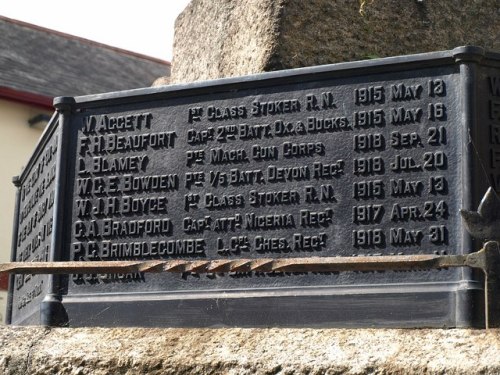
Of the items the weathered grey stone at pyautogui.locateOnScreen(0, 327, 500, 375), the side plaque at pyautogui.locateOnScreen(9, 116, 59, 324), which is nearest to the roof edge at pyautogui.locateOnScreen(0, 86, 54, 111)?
the side plaque at pyautogui.locateOnScreen(9, 116, 59, 324)

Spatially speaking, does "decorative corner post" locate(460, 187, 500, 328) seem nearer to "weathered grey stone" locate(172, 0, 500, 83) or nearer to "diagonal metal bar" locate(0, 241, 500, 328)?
"diagonal metal bar" locate(0, 241, 500, 328)

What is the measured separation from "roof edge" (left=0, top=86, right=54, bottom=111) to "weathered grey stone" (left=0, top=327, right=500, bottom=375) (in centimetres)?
1344

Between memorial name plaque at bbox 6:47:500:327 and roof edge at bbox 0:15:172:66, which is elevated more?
roof edge at bbox 0:15:172:66

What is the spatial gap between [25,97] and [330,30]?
512 inches

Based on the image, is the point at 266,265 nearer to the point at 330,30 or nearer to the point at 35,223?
the point at 330,30

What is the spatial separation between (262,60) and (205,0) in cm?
106

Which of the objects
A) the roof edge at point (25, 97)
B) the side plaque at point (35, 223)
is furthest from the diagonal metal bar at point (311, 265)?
the roof edge at point (25, 97)

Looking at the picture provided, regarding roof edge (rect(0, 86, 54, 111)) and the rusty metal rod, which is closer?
the rusty metal rod

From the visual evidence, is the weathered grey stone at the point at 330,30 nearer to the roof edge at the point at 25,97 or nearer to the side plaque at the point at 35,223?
the side plaque at the point at 35,223

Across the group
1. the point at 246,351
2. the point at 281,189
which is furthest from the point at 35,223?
the point at 246,351

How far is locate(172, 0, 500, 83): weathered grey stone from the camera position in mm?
5930

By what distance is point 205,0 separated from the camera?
6785mm

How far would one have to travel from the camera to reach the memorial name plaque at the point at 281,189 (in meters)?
4.61

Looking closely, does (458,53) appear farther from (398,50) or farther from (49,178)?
(49,178)
